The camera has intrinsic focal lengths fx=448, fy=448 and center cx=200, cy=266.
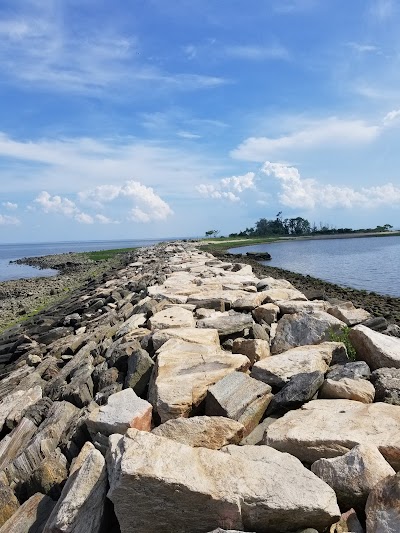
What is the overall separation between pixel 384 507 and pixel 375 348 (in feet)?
8.14

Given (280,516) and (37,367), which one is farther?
(37,367)

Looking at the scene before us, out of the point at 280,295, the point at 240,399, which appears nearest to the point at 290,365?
the point at 240,399

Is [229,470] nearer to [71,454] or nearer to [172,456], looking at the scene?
[172,456]

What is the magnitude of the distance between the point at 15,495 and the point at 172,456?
1.73m

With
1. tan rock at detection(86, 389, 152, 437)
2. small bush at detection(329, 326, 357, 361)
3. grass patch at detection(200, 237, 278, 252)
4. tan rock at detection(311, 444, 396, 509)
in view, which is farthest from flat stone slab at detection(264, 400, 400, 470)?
grass patch at detection(200, 237, 278, 252)

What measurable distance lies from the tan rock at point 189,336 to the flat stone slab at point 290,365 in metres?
1.03

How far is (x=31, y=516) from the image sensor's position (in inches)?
128

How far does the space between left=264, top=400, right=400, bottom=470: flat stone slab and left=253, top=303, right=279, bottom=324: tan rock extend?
11.0 feet

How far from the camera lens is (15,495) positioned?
365 centimetres

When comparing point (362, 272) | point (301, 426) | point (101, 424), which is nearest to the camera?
point (301, 426)

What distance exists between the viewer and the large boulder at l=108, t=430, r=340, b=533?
257 cm

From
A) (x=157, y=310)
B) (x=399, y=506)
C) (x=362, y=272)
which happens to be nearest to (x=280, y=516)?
(x=399, y=506)

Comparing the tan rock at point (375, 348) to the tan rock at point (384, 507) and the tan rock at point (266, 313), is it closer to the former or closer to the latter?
the tan rock at point (266, 313)

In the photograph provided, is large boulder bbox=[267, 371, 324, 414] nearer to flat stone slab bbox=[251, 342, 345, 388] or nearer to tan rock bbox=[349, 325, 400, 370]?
flat stone slab bbox=[251, 342, 345, 388]
